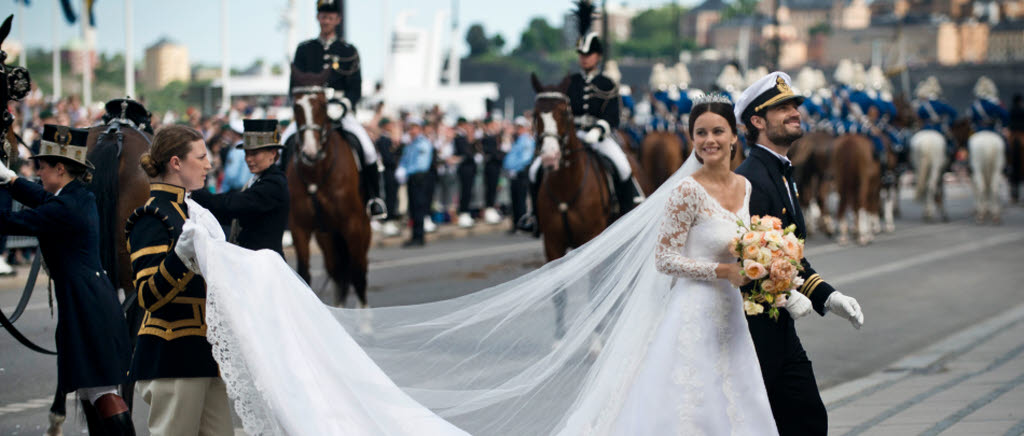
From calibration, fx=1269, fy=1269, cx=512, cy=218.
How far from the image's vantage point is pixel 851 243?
23078 mm

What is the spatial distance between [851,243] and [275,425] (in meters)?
19.4

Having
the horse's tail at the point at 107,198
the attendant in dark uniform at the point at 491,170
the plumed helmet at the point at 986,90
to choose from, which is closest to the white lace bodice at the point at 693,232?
the horse's tail at the point at 107,198

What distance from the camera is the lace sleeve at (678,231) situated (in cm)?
539

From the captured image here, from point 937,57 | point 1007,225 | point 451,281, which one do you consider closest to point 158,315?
point 451,281

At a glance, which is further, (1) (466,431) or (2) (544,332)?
(2) (544,332)

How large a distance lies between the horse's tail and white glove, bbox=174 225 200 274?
300 cm

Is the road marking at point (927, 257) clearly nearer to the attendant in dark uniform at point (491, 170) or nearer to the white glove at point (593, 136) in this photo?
the white glove at point (593, 136)

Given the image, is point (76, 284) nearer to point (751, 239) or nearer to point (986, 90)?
point (751, 239)

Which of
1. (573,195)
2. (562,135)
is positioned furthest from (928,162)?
(562,135)

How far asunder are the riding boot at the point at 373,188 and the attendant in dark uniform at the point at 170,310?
7.56 metres

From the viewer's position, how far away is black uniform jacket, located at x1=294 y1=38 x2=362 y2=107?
12.9 meters

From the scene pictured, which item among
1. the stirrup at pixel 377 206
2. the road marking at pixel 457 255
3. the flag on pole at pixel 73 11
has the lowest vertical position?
the road marking at pixel 457 255

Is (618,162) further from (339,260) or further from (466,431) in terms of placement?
(466,431)

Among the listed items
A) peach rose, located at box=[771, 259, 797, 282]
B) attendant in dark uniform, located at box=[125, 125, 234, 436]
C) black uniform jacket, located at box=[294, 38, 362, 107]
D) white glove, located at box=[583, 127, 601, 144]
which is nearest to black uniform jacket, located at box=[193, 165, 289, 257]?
attendant in dark uniform, located at box=[125, 125, 234, 436]
